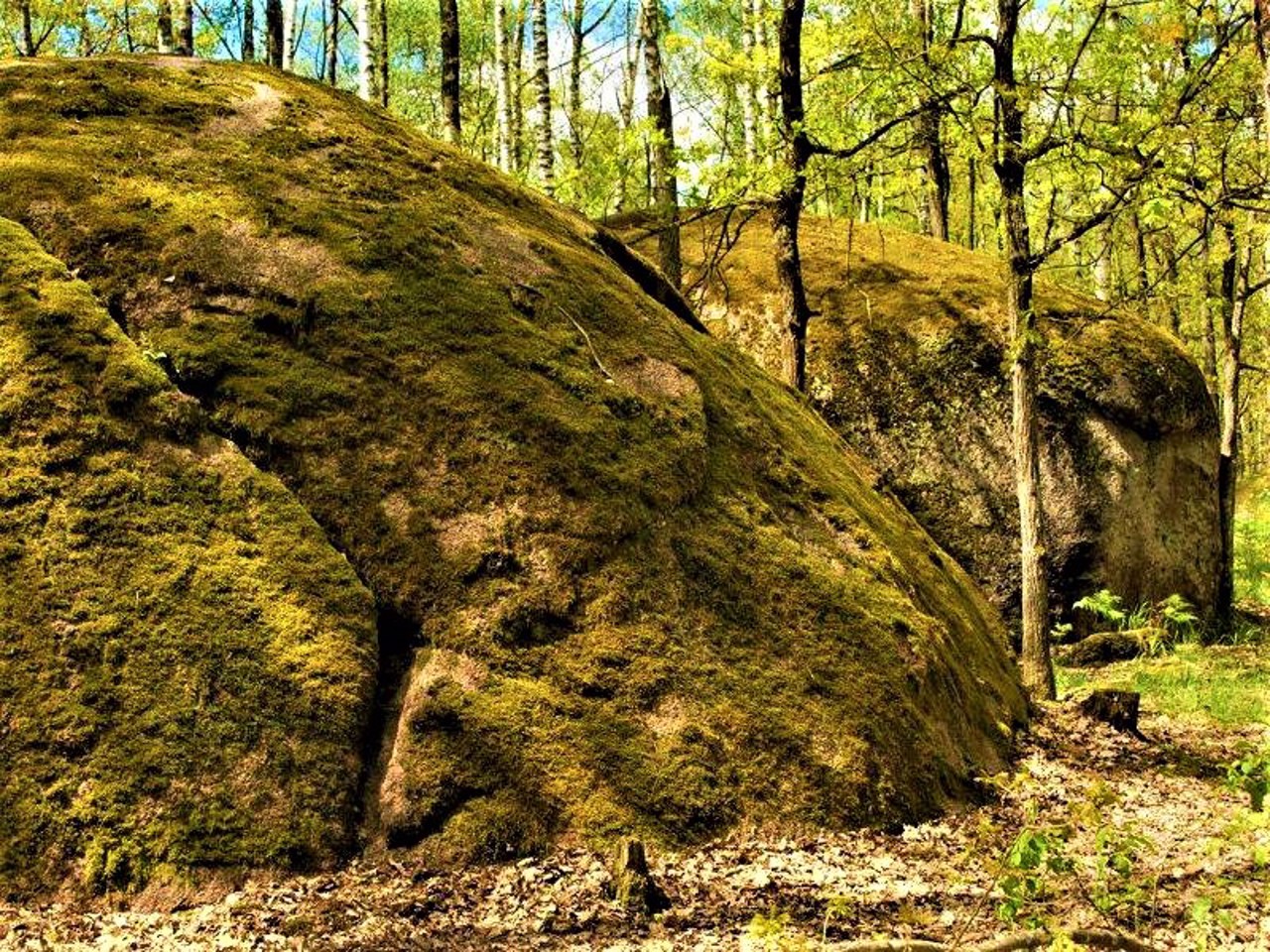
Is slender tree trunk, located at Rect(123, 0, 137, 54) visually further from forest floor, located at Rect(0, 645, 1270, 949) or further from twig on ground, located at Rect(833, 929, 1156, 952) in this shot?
twig on ground, located at Rect(833, 929, 1156, 952)

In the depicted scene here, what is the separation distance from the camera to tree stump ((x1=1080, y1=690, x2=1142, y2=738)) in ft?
24.9

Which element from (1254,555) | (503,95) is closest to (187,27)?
(503,95)

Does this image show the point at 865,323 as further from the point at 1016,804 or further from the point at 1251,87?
the point at 1016,804

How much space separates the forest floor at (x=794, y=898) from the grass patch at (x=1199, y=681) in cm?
344

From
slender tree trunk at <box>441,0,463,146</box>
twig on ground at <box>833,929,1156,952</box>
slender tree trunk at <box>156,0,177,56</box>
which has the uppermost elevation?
slender tree trunk at <box>156,0,177,56</box>

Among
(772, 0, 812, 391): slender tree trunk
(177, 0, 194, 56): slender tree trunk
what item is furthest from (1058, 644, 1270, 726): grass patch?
(177, 0, 194, 56): slender tree trunk

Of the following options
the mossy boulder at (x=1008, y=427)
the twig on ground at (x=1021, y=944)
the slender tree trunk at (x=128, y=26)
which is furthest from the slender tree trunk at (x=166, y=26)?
the twig on ground at (x=1021, y=944)

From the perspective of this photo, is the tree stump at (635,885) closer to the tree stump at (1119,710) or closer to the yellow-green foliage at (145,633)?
the yellow-green foliage at (145,633)

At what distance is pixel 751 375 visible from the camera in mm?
8555

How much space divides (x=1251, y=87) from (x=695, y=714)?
952cm

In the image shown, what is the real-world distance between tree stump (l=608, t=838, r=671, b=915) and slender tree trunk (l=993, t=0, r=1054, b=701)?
5.34 metres

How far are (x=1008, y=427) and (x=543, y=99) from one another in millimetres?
8277

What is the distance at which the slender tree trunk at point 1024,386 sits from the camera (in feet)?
27.9

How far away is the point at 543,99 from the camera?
1530 centimetres
